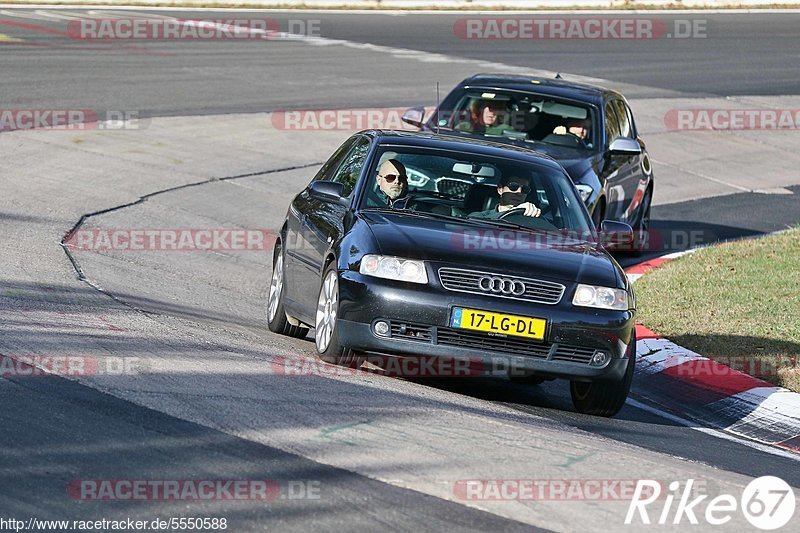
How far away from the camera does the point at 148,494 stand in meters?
5.59

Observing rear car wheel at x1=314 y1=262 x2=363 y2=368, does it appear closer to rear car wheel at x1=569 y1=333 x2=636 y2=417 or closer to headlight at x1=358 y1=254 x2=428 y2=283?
headlight at x1=358 y1=254 x2=428 y2=283

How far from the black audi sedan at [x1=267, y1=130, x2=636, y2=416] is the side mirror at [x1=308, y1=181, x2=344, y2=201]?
0.01 meters

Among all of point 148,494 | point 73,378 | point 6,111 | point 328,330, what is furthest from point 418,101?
point 148,494

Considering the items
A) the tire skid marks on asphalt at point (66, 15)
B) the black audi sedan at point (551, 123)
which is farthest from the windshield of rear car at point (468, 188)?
the tire skid marks on asphalt at point (66, 15)

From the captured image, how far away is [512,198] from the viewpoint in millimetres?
9422

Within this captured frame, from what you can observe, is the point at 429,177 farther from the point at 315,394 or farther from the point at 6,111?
the point at 6,111

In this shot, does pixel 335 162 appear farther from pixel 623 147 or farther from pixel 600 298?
pixel 623 147

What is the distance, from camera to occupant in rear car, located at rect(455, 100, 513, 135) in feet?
46.6

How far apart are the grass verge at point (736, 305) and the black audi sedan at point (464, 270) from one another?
174cm

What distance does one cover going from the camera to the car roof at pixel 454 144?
9.73 metres

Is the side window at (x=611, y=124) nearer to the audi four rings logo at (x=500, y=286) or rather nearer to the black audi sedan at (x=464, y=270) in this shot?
the black audi sedan at (x=464, y=270)

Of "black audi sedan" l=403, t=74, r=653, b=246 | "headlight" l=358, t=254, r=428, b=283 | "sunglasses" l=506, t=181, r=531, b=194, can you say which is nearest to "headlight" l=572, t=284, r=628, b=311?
"headlight" l=358, t=254, r=428, b=283

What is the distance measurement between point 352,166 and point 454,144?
73 cm

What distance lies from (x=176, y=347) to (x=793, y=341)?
5.20 m
